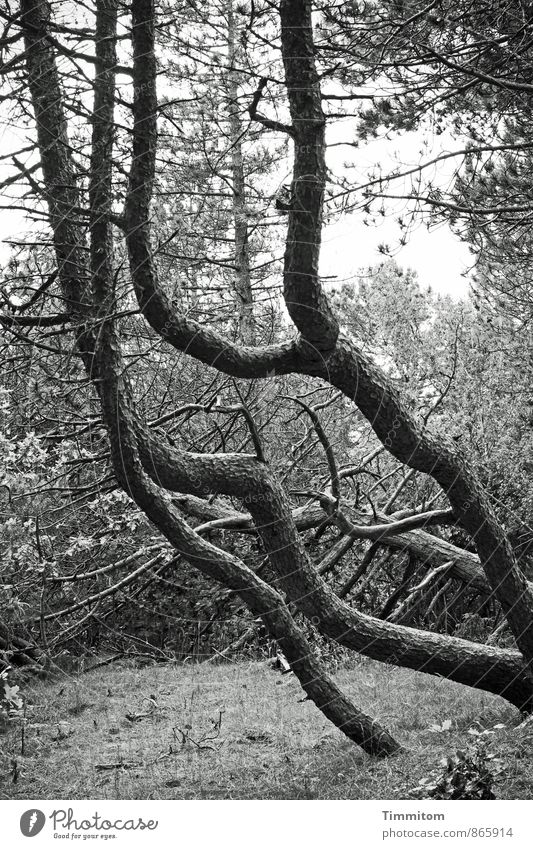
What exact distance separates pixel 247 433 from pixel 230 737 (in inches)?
72.3

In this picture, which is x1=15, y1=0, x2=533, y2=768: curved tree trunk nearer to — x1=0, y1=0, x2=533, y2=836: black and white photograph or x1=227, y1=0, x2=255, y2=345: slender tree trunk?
x1=0, y1=0, x2=533, y2=836: black and white photograph

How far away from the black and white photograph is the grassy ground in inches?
0.8

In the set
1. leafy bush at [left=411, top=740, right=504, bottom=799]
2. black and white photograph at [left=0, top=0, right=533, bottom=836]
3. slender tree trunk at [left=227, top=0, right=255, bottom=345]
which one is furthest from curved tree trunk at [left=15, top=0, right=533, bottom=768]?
leafy bush at [left=411, top=740, right=504, bottom=799]

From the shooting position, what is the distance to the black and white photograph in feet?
10.2

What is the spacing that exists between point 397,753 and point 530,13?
333 cm

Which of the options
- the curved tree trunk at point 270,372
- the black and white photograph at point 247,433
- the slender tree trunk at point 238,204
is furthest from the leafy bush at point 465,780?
the slender tree trunk at point 238,204

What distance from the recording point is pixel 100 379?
3236 millimetres

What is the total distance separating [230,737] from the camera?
12.7 ft

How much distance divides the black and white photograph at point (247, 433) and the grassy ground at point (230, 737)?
0.02m

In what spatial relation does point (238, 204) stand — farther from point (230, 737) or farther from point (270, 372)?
point (230, 737)

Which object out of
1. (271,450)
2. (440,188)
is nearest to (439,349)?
(271,450)

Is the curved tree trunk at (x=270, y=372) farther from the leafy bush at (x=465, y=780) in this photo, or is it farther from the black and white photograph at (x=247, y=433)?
the leafy bush at (x=465, y=780)

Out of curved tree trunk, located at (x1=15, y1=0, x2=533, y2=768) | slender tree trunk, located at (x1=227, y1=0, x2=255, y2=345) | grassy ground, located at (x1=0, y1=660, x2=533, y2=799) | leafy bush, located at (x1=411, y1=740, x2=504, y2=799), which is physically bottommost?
Answer: leafy bush, located at (x1=411, y1=740, x2=504, y2=799)

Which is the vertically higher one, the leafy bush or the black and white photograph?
the black and white photograph
